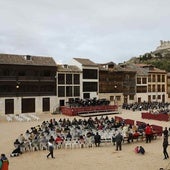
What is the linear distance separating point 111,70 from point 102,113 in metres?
17.6

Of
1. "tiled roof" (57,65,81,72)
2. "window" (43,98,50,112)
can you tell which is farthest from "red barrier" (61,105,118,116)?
"tiled roof" (57,65,81,72)

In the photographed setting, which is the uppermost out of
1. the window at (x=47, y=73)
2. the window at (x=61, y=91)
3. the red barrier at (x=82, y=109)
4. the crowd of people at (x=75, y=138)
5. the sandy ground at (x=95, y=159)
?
the window at (x=47, y=73)

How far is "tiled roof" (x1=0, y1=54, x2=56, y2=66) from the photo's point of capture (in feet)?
169

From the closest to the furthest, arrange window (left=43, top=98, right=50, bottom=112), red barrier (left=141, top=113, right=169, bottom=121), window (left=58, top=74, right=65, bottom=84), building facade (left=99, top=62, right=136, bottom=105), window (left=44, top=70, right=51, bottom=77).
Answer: red barrier (left=141, top=113, right=169, bottom=121) → window (left=44, top=70, right=51, bottom=77) → window (left=43, top=98, right=50, bottom=112) → window (left=58, top=74, right=65, bottom=84) → building facade (left=99, top=62, right=136, bottom=105)

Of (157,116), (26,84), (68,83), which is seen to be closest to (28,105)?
(26,84)

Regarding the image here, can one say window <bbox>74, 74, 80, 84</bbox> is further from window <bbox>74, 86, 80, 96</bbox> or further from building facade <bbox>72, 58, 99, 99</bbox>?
window <bbox>74, 86, 80, 96</bbox>

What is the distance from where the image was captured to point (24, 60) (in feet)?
177

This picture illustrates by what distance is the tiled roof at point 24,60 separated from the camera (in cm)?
5159

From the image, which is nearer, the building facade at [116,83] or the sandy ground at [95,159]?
the sandy ground at [95,159]

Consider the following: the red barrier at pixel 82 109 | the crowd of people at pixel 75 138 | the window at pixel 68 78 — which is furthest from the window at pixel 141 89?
the crowd of people at pixel 75 138

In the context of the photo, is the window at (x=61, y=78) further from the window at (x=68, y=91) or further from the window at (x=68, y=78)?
the window at (x=68, y=91)

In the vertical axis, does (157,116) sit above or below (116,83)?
below

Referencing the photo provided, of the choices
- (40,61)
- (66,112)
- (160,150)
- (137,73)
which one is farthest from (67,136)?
(137,73)

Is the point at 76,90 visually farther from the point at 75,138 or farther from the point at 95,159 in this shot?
the point at 95,159
